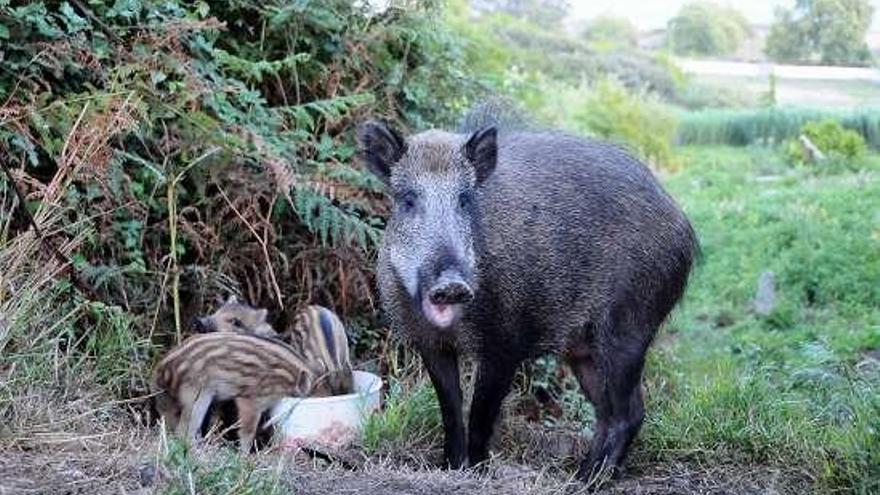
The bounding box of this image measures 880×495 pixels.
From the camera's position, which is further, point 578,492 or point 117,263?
point 117,263

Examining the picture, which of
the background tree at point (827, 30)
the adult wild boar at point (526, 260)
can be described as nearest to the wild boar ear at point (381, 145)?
the adult wild boar at point (526, 260)

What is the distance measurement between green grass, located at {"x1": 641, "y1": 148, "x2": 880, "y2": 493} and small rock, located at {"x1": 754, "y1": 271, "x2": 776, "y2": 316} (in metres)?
0.07

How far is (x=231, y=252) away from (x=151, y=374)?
3.12 feet

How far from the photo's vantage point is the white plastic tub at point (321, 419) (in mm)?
5582

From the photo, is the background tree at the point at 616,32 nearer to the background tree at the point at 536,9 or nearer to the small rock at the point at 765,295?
the background tree at the point at 536,9

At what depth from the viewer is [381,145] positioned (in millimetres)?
5180

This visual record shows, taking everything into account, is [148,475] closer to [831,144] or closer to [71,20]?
[71,20]

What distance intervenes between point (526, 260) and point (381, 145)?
73 centimetres

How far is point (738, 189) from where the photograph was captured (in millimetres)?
14000

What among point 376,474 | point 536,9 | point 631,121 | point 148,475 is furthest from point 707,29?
point 148,475

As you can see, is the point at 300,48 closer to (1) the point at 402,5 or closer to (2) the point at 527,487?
(1) the point at 402,5

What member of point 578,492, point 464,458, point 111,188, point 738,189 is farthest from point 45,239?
point 738,189

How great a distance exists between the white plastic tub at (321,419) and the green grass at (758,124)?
37.3 feet

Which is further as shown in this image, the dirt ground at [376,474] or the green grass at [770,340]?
the green grass at [770,340]
